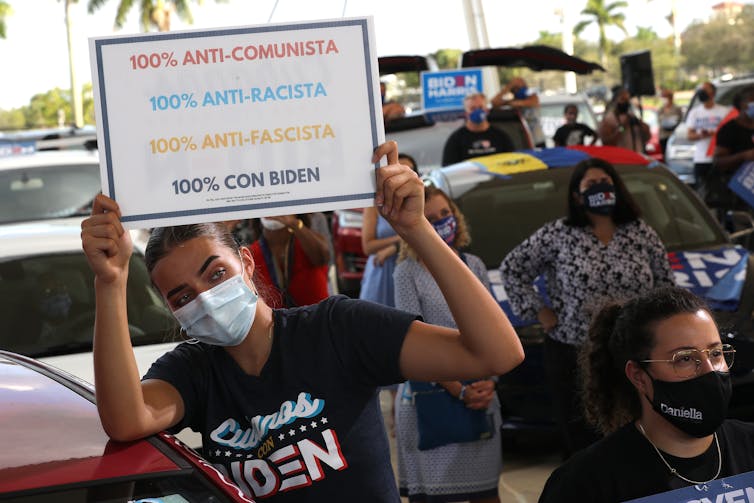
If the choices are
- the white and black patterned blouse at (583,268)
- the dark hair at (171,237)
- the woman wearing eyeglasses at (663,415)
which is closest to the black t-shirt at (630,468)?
the woman wearing eyeglasses at (663,415)

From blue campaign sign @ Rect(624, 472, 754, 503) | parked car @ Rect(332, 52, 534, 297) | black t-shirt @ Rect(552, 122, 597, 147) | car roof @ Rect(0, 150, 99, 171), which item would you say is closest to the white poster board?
blue campaign sign @ Rect(624, 472, 754, 503)

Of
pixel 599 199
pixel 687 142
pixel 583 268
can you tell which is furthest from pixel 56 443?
pixel 687 142

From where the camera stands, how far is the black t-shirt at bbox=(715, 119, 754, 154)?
477 inches

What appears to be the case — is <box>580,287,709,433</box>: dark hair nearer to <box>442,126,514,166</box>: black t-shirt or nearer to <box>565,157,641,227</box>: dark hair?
<box>565,157,641,227</box>: dark hair

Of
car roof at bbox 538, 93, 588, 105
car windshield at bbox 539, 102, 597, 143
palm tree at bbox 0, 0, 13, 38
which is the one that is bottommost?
car windshield at bbox 539, 102, 597, 143

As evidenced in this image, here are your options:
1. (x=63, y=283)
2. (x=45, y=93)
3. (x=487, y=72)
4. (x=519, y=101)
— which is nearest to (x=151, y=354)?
(x=63, y=283)

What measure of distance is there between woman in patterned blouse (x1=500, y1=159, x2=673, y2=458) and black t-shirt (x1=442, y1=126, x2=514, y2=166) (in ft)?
15.0

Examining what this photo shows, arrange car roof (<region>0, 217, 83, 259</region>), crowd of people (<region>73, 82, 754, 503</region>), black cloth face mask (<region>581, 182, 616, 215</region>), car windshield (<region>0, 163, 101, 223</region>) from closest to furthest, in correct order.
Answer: crowd of people (<region>73, 82, 754, 503</region>)
black cloth face mask (<region>581, 182, 616, 215</region>)
car roof (<region>0, 217, 83, 259</region>)
car windshield (<region>0, 163, 101, 223</region>)

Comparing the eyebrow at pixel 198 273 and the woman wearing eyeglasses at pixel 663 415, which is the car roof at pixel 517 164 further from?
the eyebrow at pixel 198 273

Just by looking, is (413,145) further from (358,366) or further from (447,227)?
(358,366)

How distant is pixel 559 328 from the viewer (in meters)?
5.87

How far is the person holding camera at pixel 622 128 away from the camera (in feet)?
56.1

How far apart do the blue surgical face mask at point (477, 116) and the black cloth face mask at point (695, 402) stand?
7633mm

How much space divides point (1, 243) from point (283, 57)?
12.2ft
